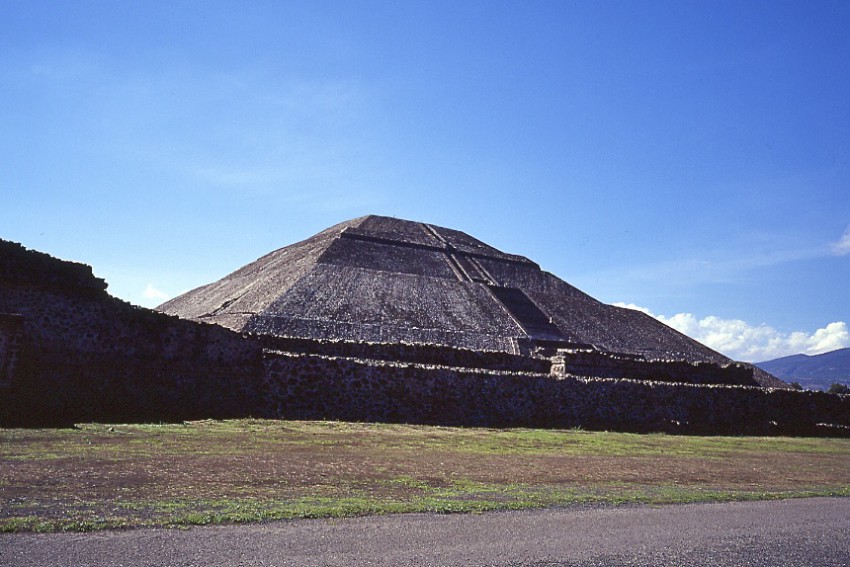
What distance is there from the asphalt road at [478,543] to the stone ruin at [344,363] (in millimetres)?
9889

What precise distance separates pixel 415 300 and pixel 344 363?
2158 cm

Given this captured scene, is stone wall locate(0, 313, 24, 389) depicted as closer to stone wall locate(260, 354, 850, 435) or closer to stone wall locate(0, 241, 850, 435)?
stone wall locate(0, 241, 850, 435)

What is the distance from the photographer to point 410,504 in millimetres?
6898

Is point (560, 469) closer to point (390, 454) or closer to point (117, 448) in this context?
point (390, 454)

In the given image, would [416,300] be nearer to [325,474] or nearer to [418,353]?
[418,353]

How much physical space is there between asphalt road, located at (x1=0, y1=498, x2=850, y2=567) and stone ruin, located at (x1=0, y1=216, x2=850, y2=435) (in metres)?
9.89

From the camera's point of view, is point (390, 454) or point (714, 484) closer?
point (714, 484)

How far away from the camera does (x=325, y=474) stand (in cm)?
878

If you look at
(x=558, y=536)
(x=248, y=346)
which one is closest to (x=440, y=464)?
(x=558, y=536)

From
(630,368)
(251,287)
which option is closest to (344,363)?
(630,368)

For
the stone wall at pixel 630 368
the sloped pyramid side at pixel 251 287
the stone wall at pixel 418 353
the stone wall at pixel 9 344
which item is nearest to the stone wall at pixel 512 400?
the stone wall at pixel 630 368

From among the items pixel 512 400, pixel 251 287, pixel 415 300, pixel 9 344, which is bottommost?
pixel 512 400

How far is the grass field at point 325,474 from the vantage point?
6215 millimetres

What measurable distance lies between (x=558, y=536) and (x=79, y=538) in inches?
155
